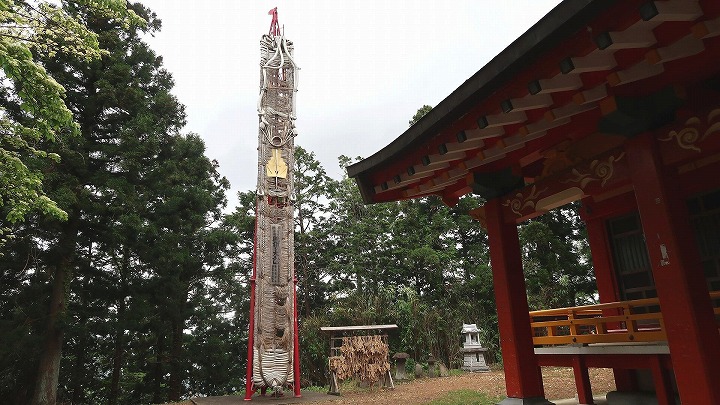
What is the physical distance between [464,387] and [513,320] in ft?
19.2

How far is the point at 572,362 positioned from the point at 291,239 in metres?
6.70

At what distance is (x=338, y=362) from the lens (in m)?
9.91

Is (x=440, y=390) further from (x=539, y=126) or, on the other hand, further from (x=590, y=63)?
(x=590, y=63)

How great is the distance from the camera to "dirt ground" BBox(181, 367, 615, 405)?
785cm

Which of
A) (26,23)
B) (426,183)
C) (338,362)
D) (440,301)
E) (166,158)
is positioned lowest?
(338,362)

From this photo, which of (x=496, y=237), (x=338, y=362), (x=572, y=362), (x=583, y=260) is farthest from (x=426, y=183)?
(x=583, y=260)

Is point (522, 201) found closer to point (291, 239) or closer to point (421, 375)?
point (291, 239)

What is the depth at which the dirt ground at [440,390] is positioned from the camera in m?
7.85

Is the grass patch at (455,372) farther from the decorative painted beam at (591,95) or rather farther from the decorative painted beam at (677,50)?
the decorative painted beam at (677,50)

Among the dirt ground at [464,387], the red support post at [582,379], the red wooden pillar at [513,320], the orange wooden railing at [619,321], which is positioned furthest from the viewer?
the dirt ground at [464,387]

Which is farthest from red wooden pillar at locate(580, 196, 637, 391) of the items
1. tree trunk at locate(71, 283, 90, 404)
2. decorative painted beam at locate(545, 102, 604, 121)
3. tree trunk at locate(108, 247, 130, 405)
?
tree trunk at locate(71, 283, 90, 404)

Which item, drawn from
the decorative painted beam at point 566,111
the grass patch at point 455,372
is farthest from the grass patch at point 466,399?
the decorative painted beam at point 566,111

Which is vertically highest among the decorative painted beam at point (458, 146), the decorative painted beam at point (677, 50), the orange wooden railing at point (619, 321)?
the decorative painted beam at point (677, 50)

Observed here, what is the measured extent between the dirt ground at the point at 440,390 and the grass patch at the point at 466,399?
0.22 m
